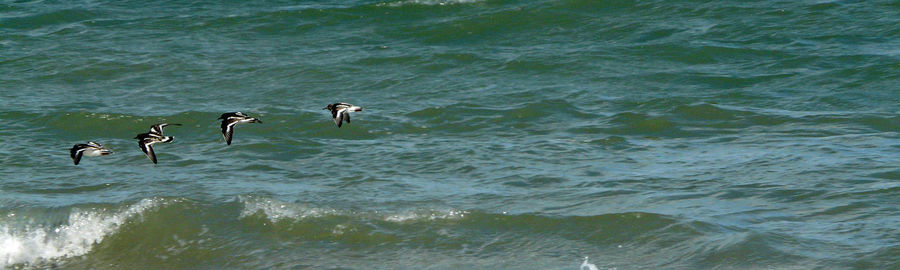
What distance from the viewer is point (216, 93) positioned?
16234mm

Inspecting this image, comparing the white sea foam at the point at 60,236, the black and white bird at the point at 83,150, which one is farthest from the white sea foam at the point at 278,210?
the black and white bird at the point at 83,150

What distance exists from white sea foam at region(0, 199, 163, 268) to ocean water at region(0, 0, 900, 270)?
0.03 meters

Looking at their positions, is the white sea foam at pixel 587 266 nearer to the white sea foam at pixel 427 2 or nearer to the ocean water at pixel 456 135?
the ocean water at pixel 456 135

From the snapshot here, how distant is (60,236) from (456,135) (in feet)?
15.6

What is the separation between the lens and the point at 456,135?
44.3 ft

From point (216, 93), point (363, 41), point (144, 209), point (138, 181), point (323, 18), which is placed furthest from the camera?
point (323, 18)

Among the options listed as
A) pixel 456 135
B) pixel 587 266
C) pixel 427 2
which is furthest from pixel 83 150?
pixel 427 2

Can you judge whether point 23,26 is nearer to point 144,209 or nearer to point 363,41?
point 363,41

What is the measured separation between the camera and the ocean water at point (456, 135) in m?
9.78

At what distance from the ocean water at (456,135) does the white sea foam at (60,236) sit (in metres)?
0.03

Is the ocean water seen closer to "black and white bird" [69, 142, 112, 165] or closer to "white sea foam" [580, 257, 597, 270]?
"white sea foam" [580, 257, 597, 270]

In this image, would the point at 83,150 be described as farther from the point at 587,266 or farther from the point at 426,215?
the point at 587,266

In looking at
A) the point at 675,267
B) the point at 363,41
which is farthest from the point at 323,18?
the point at 675,267

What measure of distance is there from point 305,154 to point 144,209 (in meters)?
2.51
